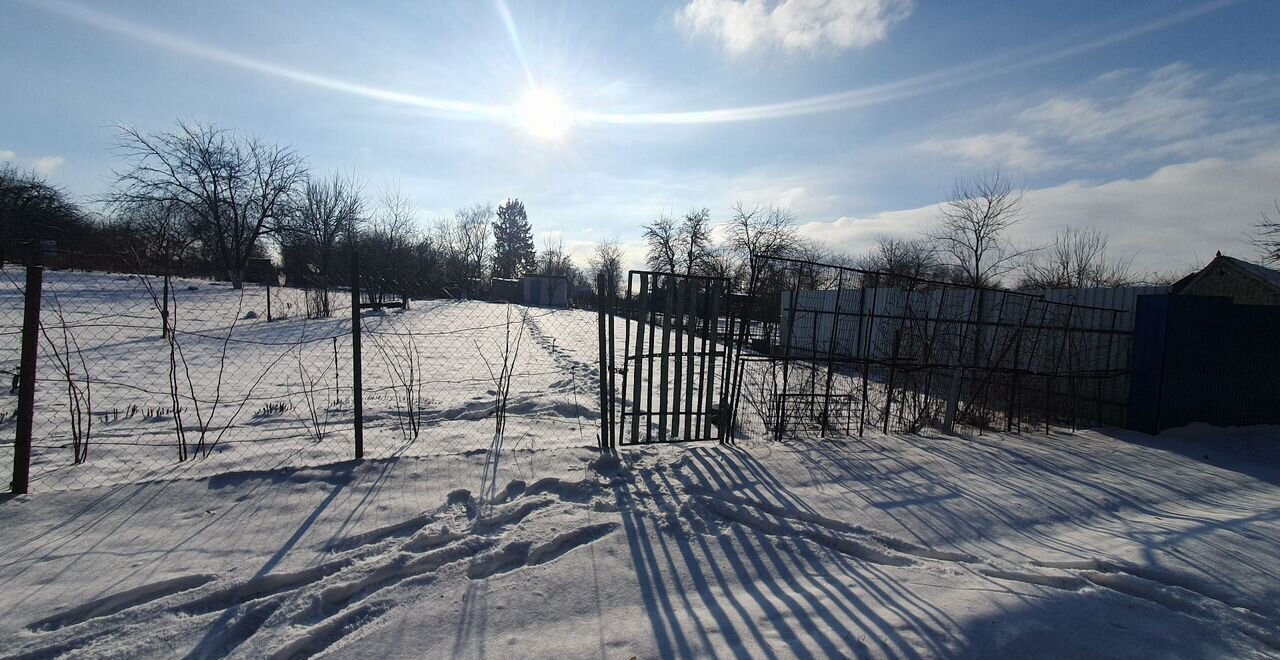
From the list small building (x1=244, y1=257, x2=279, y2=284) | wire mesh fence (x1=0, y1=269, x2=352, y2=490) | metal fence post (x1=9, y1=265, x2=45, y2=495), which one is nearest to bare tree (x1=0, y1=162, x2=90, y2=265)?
small building (x1=244, y1=257, x2=279, y2=284)

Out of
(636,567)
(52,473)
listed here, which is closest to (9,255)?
(52,473)

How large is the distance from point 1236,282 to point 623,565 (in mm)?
16249

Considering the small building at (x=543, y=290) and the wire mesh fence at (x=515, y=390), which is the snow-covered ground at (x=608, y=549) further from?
the small building at (x=543, y=290)

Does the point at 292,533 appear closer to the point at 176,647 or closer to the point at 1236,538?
the point at 176,647

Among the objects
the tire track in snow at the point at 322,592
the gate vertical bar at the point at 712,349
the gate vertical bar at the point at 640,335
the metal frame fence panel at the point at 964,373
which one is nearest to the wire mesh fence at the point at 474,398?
the gate vertical bar at the point at 640,335

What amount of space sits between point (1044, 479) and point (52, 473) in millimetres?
8555

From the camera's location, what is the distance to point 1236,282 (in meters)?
12.1

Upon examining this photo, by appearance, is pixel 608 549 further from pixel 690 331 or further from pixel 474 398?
pixel 474 398

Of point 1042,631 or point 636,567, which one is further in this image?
point 636,567

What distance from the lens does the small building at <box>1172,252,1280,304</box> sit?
37.6 feet

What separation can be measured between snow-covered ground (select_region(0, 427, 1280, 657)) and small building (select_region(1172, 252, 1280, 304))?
10010 mm

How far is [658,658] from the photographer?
2393mm

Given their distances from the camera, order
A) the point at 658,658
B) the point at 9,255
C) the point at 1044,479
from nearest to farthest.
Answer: the point at 658,658, the point at 1044,479, the point at 9,255

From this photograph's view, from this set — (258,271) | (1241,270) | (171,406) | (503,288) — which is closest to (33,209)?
(258,271)
